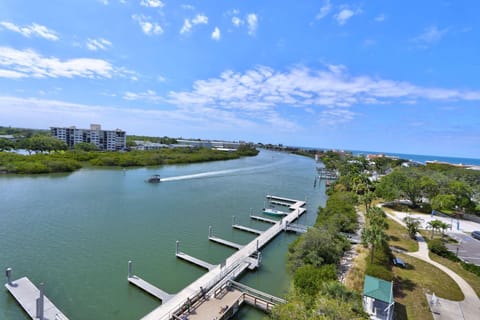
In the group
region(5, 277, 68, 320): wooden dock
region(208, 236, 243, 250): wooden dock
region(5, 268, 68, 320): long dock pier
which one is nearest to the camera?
region(5, 268, 68, 320): long dock pier

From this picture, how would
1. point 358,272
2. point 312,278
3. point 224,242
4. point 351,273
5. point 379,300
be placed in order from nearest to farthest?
point 379,300, point 312,278, point 358,272, point 351,273, point 224,242

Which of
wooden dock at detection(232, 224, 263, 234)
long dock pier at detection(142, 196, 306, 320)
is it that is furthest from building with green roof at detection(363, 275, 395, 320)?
wooden dock at detection(232, 224, 263, 234)

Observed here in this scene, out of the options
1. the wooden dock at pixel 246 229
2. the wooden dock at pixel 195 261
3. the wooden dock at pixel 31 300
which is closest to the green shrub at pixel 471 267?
the wooden dock at pixel 246 229

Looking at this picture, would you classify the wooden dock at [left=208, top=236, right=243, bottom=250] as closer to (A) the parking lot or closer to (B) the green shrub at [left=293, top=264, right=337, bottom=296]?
(B) the green shrub at [left=293, top=264, right=337, bottom=296]

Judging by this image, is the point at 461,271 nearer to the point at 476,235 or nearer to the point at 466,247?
the point at 466,247

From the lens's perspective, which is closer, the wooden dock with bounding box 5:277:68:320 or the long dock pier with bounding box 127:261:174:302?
the wooden dock with bounding box 5:277:68:320

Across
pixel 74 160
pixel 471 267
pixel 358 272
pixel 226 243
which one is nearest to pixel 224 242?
pixel 226 243
